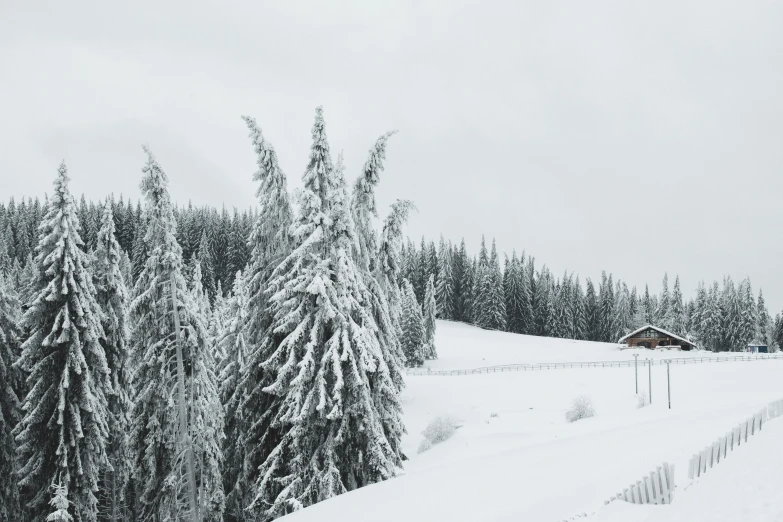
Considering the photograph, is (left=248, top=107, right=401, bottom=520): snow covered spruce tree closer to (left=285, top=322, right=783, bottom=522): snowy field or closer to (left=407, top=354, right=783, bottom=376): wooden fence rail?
(left=285, top=322, right=783, bottom=522): snowy field

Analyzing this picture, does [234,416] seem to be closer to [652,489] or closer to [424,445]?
[652,489]

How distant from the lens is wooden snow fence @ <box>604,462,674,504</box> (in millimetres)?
12508

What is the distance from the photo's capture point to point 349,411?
671 inches

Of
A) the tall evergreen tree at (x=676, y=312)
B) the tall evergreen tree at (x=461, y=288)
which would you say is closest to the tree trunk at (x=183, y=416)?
the tall evergreen tree at (x=461, y=288)

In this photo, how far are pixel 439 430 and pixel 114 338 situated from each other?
2799cm

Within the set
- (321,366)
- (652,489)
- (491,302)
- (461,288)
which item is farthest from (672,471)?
(461,288)

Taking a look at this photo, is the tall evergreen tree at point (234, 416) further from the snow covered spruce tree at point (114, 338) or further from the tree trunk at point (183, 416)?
the snow covered spruce tree at point (114, 338)

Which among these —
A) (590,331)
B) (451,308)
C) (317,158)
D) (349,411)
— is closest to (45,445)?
(349,411)

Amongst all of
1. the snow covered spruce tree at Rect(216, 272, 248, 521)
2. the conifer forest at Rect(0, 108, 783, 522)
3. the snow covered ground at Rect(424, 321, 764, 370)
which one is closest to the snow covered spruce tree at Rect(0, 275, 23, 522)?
the conifer forest at Rect(0, 108, 783, 522)

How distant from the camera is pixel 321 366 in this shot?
1675 centimetres

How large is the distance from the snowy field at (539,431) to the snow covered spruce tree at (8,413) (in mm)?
14409

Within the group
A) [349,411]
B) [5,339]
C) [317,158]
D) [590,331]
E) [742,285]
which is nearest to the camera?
[349,411]

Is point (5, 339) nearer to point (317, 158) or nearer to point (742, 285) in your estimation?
point (317, 158)

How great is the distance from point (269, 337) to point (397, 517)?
25.6 feet
